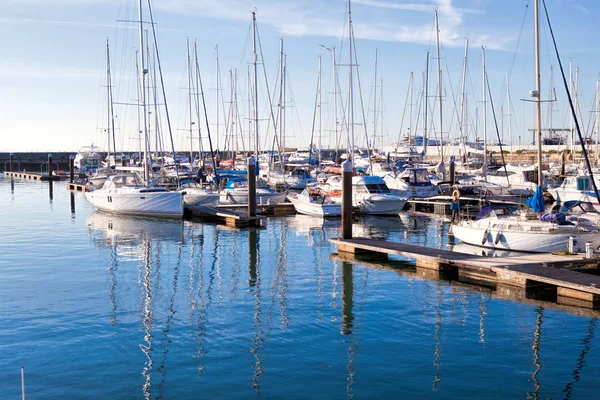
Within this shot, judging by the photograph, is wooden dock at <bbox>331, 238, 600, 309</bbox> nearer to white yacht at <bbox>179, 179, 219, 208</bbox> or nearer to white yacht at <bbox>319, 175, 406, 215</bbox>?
white yacht at <bbox>319, 175, 406, 215</bbox>

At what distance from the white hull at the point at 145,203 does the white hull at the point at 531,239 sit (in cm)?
1709

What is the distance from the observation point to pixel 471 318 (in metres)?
16.3

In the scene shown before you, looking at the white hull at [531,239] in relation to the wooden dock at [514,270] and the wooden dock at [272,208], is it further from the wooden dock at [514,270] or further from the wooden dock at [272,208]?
the wooden dock at [272,208]

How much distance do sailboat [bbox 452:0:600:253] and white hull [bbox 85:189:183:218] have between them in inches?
659

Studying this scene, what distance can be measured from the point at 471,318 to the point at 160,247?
15.0 metres

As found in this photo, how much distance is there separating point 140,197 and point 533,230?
21913 mm

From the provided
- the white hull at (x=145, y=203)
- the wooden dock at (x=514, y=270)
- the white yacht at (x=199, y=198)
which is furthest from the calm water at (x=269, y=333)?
the white yacht at (x=199, y=198)

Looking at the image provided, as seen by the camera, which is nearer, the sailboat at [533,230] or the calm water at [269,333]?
the calm water at [269,333]

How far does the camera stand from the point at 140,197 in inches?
1502

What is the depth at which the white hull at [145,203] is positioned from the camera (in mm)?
37438

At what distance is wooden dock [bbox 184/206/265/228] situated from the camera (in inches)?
1363

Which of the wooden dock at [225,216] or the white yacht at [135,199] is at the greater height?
the white yacht at [135,199]

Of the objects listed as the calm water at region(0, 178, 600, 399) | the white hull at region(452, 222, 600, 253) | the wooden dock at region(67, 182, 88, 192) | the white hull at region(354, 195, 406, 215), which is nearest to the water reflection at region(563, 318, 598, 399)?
the calm water at region(0, 178, 600, 399)

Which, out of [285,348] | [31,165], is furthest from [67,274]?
[31,165]
